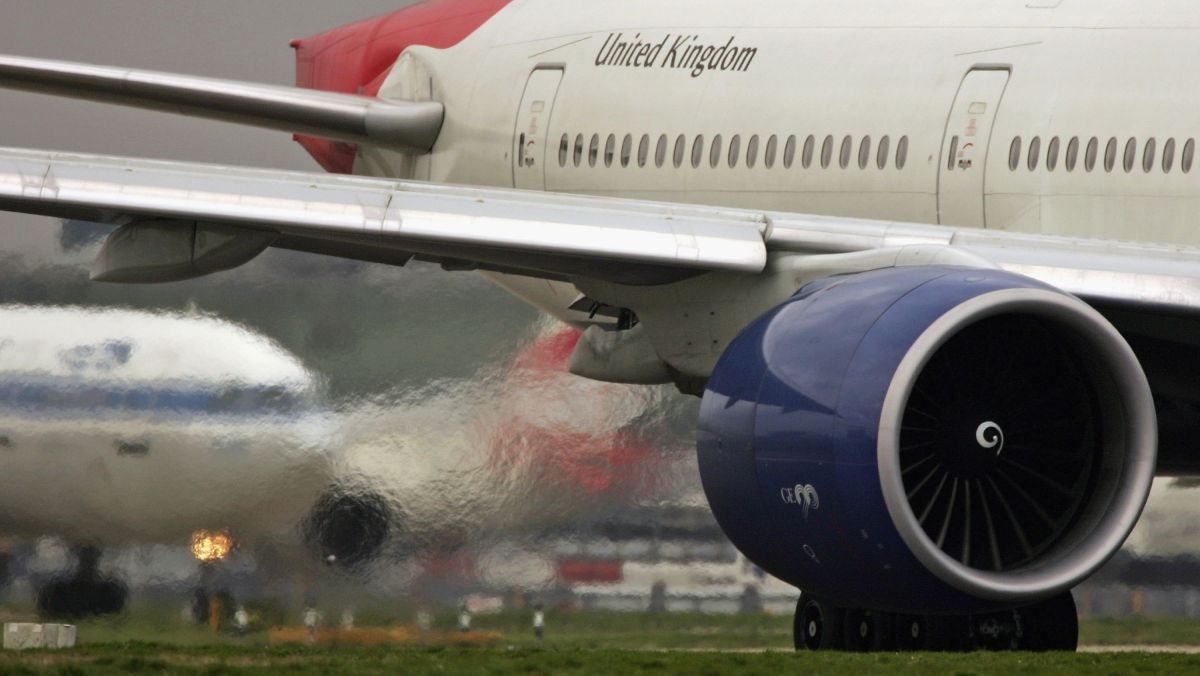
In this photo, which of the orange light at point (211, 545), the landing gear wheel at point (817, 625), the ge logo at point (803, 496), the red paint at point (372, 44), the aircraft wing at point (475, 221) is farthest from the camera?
the red paint at point (372, 44)

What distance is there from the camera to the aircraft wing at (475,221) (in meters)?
7.64

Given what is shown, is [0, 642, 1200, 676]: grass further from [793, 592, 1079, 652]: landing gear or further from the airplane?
[793, 592, 1079, 652]: landing gear

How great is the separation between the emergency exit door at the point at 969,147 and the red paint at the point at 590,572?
9.45ft

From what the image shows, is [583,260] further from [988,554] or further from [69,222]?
[69,222]

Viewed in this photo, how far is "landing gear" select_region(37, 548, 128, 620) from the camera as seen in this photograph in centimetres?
1091

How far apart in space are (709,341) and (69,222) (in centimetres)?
485

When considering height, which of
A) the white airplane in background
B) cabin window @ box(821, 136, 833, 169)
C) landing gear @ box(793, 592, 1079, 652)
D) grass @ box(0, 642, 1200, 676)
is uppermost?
cabin window @ box(821, 136, 833, 169)

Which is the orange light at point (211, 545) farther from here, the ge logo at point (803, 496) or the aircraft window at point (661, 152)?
the ge logo at point (803, 496)

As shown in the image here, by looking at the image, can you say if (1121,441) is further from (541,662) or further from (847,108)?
(847,108)

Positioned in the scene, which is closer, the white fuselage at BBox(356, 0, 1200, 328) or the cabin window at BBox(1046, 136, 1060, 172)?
the white fuselage at BBox(356, 0, 1200, 328)

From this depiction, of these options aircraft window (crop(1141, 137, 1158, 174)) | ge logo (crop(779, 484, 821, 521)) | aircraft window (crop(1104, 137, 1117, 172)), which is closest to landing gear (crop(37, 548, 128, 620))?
ge logo (crop(779, 484, 821, 521))

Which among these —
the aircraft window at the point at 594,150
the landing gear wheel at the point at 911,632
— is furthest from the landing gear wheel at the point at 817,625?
the aircraft window at the point at 594,150

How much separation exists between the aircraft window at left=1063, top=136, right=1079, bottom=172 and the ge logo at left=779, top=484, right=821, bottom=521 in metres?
3.22

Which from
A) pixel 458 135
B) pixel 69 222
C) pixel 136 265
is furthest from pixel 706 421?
pixel 458 135
